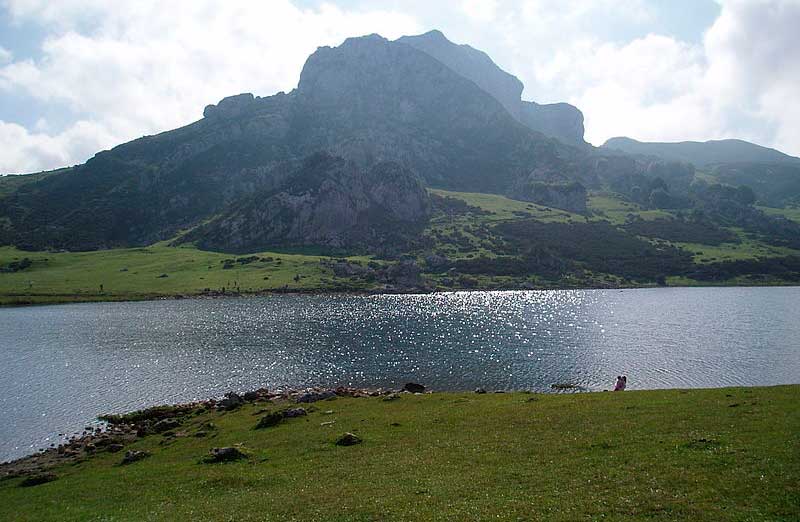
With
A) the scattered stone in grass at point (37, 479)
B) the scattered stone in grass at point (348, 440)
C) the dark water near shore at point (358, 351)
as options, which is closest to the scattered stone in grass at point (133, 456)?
the scattered stone in grass at point (37, 479)

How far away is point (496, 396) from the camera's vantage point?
5406cm

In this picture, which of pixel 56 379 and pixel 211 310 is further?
pixel 211 310

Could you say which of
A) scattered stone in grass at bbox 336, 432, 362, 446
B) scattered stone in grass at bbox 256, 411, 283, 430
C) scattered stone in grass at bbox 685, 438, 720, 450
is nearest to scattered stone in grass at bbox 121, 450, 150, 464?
scattered stone in grass at bbox 256, 411, 283, 430

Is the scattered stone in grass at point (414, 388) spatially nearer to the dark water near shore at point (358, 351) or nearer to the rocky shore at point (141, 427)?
the rocky shore at point (141, 427)

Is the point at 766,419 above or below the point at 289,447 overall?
above

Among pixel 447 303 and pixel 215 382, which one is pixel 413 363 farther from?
pixel 447 303

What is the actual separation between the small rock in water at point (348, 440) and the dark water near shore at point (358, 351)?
37.0m

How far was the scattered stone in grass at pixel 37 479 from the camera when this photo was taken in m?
38.5

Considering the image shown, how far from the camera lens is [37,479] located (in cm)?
3903

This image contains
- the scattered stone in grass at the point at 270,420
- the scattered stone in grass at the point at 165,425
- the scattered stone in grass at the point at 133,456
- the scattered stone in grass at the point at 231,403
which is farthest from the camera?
the scattered stone in grass at the point at 231,403

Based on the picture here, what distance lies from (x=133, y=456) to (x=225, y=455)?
11957 mm

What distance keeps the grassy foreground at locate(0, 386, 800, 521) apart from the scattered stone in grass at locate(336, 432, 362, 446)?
0.99 meters

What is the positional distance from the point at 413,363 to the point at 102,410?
50156 mm

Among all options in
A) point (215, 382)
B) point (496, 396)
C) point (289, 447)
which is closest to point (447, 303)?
point (215, 382)
